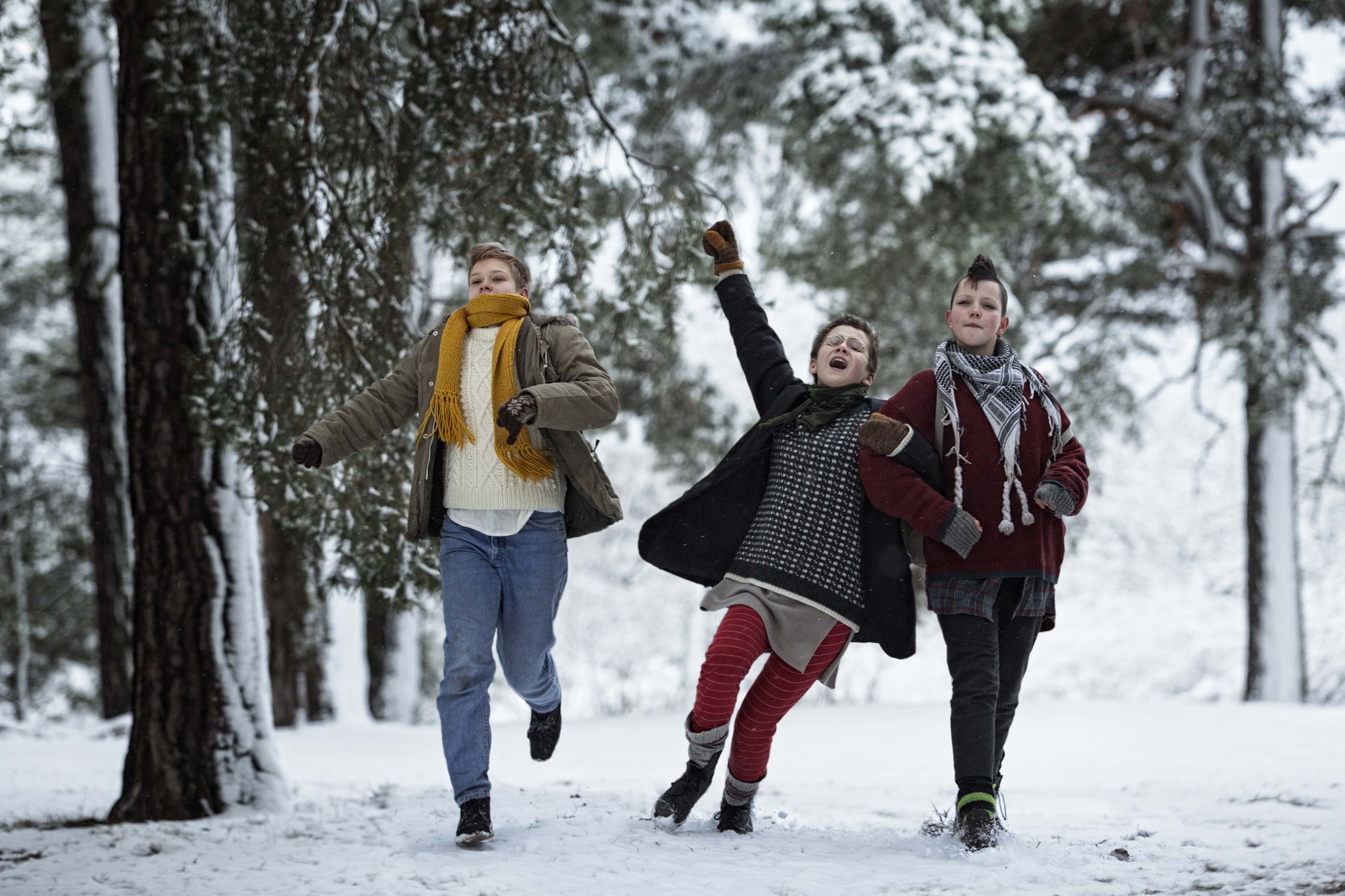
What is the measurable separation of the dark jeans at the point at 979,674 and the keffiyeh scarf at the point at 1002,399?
30 centimetres

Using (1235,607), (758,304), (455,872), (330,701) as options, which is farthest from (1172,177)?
(1235,607)

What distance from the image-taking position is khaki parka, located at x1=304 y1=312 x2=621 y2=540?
371 cm

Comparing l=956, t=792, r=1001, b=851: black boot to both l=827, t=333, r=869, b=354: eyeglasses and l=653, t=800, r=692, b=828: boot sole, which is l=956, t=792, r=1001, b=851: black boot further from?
l=827, t=333, r=869, b=354: eyeglasses

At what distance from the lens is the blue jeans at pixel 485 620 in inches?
144

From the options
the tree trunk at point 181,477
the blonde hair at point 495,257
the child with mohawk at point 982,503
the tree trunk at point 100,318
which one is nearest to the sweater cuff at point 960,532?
the child with mohawk at point 982,503

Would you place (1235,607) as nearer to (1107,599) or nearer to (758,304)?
(1107,599)

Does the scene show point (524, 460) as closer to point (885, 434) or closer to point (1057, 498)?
point (885, 434)

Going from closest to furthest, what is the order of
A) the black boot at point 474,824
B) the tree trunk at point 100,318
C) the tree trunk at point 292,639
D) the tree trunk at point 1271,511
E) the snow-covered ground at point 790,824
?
the snow-covered ground at point 790,824 < the black boot at point 474,824 < the tree trunk at point 100,318 < the tree trunk at point 1271,511 < the tree trunk at point 292,639

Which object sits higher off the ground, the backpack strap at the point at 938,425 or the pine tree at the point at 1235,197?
the pine tree at the point at 1235,197

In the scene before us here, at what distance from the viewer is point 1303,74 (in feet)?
37.8

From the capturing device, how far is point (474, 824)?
143 inches

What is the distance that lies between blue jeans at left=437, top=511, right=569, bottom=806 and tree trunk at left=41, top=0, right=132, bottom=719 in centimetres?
677

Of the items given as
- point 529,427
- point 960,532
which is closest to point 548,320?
point 529,427

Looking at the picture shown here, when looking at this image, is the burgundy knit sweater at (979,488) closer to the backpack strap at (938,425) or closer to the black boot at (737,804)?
the backpack strap at (938,425)
